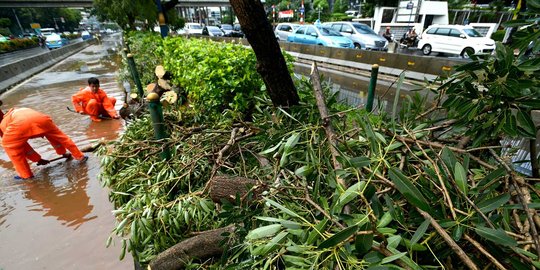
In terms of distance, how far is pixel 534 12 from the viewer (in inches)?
43.6

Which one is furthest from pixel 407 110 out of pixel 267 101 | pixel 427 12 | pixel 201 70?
pixel 427 12

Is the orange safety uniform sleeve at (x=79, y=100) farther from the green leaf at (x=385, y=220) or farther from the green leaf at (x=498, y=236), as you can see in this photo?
the green leaf at (x=498, y=236)

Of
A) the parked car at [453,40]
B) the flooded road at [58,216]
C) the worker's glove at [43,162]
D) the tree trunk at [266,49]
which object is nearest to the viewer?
the tree trunk at [266,49]

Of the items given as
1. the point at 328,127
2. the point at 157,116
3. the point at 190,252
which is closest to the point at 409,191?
the point at 328,127

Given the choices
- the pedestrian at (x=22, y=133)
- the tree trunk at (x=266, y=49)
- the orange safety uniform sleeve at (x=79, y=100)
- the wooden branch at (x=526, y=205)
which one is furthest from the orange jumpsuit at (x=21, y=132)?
the wooden branch at (x=526, y=205)

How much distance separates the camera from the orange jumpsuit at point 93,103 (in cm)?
634

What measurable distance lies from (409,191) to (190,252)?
63.0 inches

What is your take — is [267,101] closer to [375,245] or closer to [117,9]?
[375,245]

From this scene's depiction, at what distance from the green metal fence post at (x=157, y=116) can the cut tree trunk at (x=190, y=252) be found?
103 cm

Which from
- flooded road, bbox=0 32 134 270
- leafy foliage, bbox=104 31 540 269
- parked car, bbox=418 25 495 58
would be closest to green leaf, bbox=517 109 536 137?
leafy foliage, bbox=104 31 540 269

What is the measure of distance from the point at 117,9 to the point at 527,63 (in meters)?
18.8

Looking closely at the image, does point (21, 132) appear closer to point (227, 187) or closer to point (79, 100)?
point (79, 100)

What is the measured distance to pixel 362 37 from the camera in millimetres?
14852

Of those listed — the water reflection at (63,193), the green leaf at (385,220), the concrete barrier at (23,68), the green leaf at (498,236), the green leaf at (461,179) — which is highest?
A: the green leaf at (461,179)
